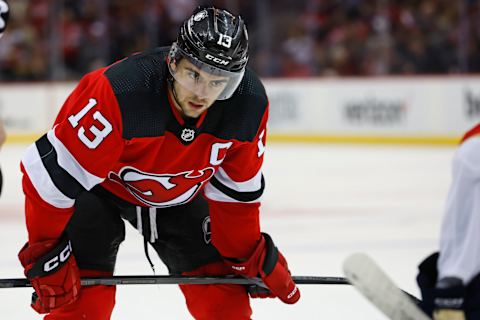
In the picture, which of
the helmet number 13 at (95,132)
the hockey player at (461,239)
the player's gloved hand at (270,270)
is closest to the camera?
the hockey player at (461,239)

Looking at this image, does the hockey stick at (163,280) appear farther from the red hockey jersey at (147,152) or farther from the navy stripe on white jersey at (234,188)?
the navy stripe on white jersey at (234,188)

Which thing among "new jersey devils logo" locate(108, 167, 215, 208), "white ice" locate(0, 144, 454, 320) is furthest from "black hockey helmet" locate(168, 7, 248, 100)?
"white ice" locate(0, 144, 454, 320)

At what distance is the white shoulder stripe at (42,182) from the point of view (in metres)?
2.30

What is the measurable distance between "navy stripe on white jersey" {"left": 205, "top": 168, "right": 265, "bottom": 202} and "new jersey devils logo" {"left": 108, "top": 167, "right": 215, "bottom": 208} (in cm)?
5

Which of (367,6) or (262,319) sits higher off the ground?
(262,319)

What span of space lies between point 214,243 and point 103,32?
727 centimetres

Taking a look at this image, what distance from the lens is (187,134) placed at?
2.40 meters

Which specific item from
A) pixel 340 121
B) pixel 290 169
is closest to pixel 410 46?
pixel 340 121

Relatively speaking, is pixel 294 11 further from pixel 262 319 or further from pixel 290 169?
pixel 262 319

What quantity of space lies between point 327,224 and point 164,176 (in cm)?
250

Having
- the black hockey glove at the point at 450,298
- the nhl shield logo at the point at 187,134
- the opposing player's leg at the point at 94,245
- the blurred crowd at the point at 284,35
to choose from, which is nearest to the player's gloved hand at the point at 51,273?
the opposing player's leg at the point at 94,245

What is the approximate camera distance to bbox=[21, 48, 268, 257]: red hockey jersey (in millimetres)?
2281

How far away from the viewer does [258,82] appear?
2.54 meters

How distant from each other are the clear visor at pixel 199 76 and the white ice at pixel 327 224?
3.61 feet
